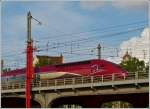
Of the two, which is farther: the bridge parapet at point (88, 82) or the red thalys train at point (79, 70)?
the red thalys train at point (79, 70)

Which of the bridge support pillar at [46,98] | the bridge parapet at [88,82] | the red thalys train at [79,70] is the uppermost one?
the red thalys train at [79,70]

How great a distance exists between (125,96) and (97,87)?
3378 mm

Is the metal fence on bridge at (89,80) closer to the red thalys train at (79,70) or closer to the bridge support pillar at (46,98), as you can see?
the bridge support pillar at (46,98)

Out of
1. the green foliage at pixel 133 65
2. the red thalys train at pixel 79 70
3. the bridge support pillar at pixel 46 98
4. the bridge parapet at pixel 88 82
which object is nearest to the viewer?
the bridge parapet at pixel 88 82

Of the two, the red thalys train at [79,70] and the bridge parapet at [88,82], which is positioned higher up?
the red thalys train at [79,70]

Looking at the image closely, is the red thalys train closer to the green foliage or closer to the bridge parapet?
the bridge parapet

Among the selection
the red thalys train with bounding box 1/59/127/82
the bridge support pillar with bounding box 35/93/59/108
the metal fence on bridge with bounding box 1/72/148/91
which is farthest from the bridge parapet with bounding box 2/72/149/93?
the red thalys train with bounding box 1/59/127/82

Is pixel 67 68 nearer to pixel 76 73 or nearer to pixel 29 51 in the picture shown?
pixel 76 73

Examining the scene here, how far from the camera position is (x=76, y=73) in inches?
1809

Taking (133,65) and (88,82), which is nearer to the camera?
(88,82)

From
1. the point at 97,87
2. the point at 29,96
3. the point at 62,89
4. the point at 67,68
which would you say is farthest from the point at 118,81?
the point at 67,68

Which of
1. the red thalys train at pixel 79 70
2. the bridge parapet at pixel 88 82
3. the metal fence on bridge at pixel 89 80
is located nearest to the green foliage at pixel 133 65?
the red thalys train at pixel 79 70

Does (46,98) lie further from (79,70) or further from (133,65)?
(133,65)

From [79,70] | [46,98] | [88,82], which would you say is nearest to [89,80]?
[88,82]
